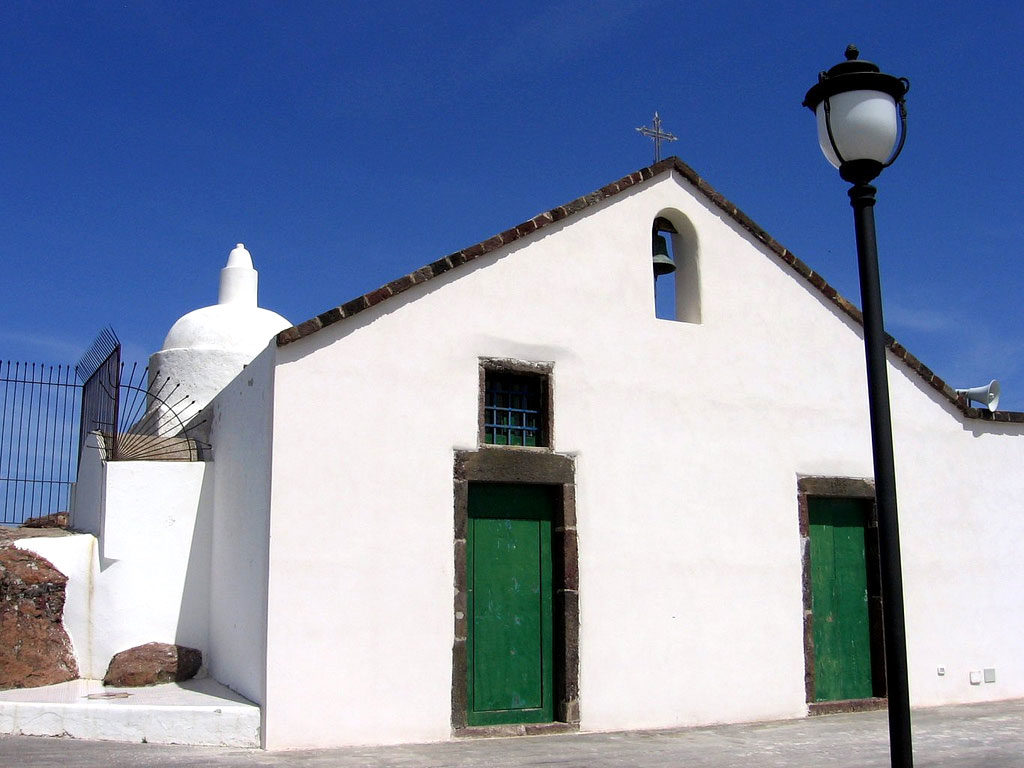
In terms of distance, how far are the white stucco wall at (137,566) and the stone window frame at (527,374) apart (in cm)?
293

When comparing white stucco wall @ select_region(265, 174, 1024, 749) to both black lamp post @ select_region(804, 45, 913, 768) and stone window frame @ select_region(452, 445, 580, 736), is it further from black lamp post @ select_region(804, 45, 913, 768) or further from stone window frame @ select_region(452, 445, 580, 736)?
black lamp post @ select_region(804, 45, 913, 768)

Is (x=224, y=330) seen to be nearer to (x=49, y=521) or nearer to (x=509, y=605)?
(x=49, y=521)

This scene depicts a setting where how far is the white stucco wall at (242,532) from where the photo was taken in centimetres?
778

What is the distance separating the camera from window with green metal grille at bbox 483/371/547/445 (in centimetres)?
870

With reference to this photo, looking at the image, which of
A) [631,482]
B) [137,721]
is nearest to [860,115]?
[631,482]

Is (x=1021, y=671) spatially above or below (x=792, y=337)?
below

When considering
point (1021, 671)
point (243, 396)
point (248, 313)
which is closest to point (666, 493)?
point (243, 396)

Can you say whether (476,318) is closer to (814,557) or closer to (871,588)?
(814,557)

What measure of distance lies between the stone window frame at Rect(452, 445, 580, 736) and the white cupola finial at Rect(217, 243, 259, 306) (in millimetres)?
5728

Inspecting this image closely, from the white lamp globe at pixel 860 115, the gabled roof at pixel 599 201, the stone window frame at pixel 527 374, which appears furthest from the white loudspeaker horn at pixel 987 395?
the white lamp globe at pixel 860 115

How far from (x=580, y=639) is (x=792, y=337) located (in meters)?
3.85

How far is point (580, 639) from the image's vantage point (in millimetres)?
8586

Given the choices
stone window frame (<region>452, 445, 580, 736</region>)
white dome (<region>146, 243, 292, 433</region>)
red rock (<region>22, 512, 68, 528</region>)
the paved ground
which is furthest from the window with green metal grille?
red rock (<region>22, 512, 68, 528</region>)

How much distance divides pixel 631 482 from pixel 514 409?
1.25m
